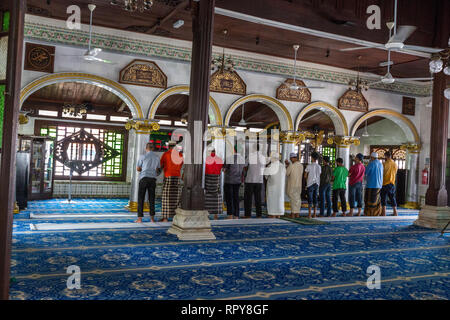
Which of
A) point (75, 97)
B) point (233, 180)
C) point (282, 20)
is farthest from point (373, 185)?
point (75, 97)

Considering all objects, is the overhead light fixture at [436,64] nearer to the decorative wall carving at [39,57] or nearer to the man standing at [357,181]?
the man standing at [357,181]

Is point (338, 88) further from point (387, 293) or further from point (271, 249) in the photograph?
point (387, 293)

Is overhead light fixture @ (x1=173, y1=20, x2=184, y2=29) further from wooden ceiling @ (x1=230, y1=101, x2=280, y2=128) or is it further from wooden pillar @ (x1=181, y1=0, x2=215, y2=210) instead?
wooden ceiling @ (x1=230, y1=101, x2=280, y2=128)

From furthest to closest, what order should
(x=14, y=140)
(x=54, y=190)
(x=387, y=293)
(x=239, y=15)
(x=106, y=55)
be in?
(x=54, y=190) < (x=106, y=55) < (x=239, y=15) < (x=387, y=293) < (x=14, y=140)

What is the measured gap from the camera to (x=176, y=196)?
21.5ft

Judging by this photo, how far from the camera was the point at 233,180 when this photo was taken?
7.13 metres

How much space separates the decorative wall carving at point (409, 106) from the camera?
10.8 m

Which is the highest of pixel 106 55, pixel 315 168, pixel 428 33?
pixel 428 33

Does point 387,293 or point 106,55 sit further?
point 106,55

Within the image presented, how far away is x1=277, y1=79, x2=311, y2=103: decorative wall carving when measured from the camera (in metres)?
9.33

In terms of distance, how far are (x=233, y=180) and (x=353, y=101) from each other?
481 cm

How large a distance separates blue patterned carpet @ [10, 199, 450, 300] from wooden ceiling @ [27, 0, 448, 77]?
11.5 feet

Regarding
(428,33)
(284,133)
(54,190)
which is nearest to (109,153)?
(54,190)
